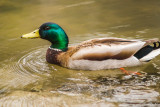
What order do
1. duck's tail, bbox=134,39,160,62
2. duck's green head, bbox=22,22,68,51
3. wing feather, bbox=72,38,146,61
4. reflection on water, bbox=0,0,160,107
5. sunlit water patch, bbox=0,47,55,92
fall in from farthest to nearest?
duck's green head, bbox=22,22,68,51 < duck's tail, bbox=134,39,160,62 < wing feather, bbox=72,38,146,61 < sunlit water patch, bbox=0,47,55,92 < reflection on water, bbox=0,0,160,107

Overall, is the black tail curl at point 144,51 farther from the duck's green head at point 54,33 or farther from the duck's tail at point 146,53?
the duck's green head at point 54,33

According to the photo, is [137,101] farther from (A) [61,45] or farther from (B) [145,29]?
(B) [145,29]

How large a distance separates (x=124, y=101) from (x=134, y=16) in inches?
208

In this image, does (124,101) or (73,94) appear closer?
(124,101)

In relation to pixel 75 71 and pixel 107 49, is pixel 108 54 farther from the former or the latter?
pixel 75 71

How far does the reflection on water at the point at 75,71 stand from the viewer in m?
4.04

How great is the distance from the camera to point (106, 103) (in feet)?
12.4

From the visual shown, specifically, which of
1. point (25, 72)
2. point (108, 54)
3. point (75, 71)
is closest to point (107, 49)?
point (108, 54)

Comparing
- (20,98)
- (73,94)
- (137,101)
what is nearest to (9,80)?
(20,98)

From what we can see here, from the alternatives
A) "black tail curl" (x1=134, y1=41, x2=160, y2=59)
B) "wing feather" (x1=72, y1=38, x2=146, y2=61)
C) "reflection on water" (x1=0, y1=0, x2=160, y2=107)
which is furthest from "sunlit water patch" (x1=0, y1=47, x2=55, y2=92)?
"black tail curl" (x1=134, y1=41, x2=160, y2=59)

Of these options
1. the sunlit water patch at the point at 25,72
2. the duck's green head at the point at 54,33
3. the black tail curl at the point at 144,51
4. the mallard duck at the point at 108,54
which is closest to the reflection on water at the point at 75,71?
the sunlit water patch at the point at 25,72

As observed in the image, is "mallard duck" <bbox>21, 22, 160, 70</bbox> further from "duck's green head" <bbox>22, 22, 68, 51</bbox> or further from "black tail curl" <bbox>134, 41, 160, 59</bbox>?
"duck's green head" <bbox>22, 22, 68, 51</bbox>

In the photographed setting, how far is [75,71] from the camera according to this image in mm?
5309

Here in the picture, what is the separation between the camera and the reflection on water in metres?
4.04
